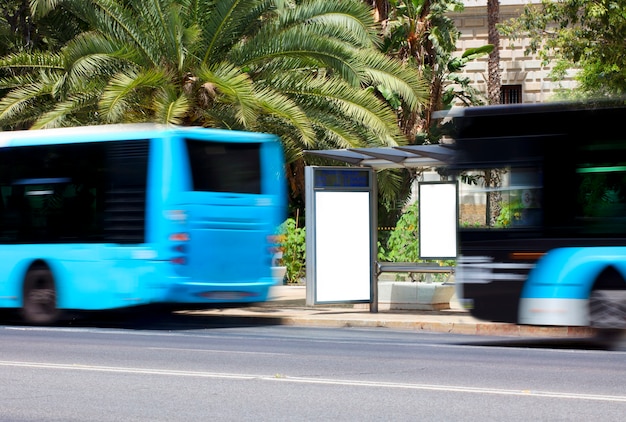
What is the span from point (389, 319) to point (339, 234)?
6.00 feet

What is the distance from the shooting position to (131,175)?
16594mm

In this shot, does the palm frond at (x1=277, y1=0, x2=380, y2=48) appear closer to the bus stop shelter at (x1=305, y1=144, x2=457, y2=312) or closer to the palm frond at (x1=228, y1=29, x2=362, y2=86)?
the palm frond at (x1=228, y1=29, x2=362, y2=86)

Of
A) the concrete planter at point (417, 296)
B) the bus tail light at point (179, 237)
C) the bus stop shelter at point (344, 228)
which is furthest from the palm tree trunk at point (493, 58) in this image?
the bus tail light at point (179, 237)

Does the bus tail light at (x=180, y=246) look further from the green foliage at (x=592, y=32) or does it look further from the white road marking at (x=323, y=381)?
the green foliage at (x=592, y=32)

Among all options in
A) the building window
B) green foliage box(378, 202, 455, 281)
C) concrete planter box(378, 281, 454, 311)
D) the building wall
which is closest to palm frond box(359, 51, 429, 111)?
green foliage box(378, 202, 455, 281)

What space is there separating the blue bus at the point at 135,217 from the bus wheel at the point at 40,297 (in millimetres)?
15

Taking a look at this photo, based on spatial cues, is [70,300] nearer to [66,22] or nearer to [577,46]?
[66,22]

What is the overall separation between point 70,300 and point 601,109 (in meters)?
7.97

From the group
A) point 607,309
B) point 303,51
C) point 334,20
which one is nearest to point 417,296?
point 303,51

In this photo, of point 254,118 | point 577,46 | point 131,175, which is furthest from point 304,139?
point 577,46

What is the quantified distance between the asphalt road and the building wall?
94.1ft

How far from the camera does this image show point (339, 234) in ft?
61.8

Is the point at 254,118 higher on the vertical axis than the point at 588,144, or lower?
higher

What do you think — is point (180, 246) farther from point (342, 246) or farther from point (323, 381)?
point (323, 381)
